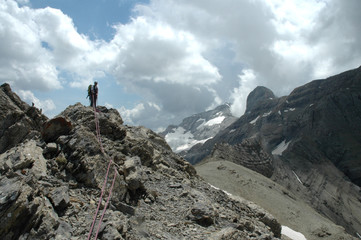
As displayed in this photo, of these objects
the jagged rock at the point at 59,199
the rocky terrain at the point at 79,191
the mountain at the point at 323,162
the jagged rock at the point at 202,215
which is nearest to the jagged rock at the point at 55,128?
the rocky terrain at the point at 79,191

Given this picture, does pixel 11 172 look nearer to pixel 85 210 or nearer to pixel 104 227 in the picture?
pixel 85 210

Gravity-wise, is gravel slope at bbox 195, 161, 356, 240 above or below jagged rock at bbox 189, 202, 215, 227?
above

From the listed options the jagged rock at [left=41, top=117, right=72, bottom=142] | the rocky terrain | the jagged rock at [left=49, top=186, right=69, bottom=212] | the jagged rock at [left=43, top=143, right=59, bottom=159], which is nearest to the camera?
the rocky terrain

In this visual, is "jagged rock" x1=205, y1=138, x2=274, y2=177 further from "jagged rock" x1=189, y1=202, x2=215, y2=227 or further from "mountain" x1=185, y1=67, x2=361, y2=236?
"jagged rock" x1=189, y1=202, x2=215, y2=227

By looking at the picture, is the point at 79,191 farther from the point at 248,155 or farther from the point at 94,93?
the point at 248,155

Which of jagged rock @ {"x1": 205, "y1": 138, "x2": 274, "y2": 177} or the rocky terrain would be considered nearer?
the rocky terrain

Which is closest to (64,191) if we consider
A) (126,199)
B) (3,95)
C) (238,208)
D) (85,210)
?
(85,210)

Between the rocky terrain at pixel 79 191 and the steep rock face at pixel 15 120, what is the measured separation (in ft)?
0.16

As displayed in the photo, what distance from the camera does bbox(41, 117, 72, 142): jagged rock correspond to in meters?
13.9

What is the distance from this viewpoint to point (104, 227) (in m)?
9.45

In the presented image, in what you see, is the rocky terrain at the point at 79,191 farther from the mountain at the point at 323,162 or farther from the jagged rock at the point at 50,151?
the mountain at the point at 323,162

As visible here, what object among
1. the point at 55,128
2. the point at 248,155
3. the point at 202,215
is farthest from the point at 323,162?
the point at 55,128

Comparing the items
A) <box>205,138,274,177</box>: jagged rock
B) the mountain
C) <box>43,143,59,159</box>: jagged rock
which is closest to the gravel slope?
the mountain

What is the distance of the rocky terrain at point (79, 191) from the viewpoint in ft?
28.7
